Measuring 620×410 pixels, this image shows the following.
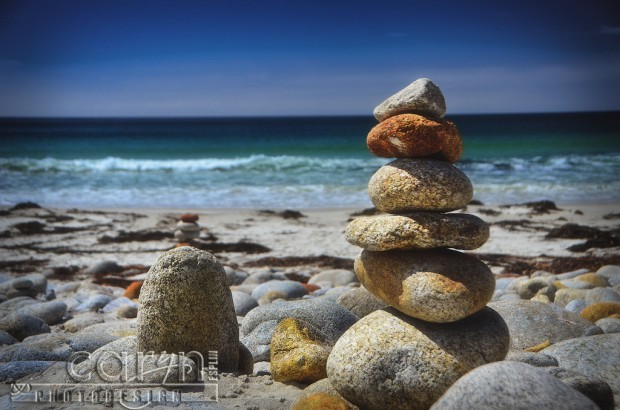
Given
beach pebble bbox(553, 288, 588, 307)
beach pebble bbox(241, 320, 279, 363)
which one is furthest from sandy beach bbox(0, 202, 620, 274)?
beach pebble bbox(241, 320, 279, 363)

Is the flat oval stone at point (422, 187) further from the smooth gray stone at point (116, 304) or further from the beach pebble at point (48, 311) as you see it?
the beach pebble at point (48, 311)

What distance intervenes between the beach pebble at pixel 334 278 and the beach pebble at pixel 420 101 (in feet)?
Result: 18.9

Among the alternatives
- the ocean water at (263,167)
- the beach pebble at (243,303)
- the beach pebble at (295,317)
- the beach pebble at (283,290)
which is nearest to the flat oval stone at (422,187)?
the beach pebble at (295,317)

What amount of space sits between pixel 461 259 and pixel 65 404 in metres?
3.13

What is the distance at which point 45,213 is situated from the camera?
55.3 ft

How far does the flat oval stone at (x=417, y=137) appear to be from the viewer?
4.45m

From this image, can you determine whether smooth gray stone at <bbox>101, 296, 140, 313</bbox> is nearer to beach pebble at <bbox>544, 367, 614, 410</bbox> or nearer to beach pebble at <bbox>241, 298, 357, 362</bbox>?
beach pebble at <bbox>241, 298, 357, 362</bbox>

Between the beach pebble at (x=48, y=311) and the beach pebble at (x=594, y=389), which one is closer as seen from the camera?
the beach pebble at (x=594, y=389)

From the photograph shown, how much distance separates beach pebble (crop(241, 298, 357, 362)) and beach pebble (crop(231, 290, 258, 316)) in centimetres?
125

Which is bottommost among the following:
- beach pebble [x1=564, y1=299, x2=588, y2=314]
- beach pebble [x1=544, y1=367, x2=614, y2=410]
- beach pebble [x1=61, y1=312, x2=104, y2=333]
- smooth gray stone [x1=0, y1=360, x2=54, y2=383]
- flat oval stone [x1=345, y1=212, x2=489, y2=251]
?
beach pebble [x1=61, y1=312, x2=104, y2=333]

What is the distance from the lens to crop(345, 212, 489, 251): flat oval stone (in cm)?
426

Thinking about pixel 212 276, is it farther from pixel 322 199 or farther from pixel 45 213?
pixel 322 199

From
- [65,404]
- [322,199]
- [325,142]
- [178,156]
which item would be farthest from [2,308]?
[325,142]

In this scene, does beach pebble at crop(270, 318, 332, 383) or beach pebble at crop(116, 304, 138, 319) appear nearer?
beach pebble at crop(270, 318, 332, 383)
